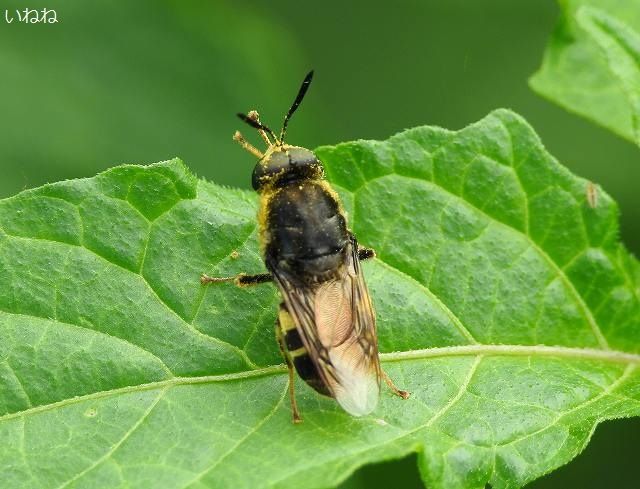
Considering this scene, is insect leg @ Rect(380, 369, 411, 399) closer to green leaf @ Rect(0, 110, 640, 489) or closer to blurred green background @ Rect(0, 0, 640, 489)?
green leaf @ Rect(0, 110, 640, 489)

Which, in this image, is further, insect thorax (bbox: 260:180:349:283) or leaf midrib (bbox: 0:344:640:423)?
insect thorax (bbox: 260:180:349:283)

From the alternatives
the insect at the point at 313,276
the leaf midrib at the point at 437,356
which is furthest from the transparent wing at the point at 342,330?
the leaf midrib at the point at 437,356

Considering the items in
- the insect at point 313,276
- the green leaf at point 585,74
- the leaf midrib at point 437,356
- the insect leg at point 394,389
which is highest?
the green leaf at point 585,74

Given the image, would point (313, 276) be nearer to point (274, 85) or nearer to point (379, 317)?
point (379, 317)

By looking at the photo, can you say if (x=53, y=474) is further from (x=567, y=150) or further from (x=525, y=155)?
(x=567, y=150)

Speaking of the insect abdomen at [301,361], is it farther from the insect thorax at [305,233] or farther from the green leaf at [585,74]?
the green leaf at [585,74]

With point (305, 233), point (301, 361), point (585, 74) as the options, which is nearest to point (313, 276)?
point (305, 233)

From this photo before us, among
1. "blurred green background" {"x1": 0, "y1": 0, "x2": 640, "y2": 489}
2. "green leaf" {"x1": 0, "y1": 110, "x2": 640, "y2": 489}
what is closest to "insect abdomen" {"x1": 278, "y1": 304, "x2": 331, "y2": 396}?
"green leaf" {"x1": 0, "y1": 110, "x2": 640, "y2": 489}

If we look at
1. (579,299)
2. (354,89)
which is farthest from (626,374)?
(354,89)
